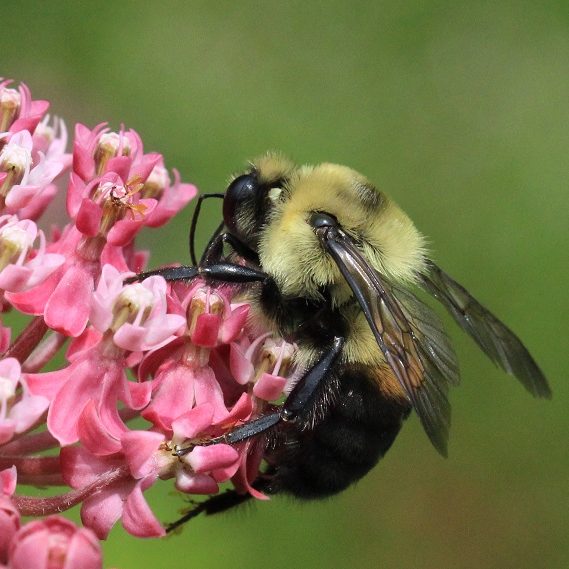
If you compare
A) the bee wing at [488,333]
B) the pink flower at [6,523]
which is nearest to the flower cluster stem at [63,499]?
the pink flower at [6,523]

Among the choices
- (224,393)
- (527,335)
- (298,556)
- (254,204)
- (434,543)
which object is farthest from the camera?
(527,335)

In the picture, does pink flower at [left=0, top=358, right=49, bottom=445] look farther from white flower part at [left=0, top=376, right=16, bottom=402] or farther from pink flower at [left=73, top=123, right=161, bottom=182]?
pink flower at [left=73, top=123, right=161, bottom=182]

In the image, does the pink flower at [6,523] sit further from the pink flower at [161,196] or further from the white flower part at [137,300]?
the pink flower at [161,196]

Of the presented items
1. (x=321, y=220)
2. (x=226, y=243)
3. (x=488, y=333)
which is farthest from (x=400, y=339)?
(x=488, y=333)

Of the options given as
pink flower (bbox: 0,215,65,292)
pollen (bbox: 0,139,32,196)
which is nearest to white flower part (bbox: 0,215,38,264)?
pink flower (bbox: 0,215,65,292)

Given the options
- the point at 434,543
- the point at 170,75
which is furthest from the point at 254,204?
the point at 170,75

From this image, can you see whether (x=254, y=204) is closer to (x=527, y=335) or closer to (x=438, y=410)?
(x=438, y=410)
